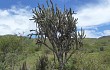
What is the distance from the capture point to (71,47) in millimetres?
23047

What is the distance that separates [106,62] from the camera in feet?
206

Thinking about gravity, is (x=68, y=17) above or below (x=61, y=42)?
above

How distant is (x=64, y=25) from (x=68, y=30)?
1.63 feet

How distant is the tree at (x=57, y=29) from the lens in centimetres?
2230

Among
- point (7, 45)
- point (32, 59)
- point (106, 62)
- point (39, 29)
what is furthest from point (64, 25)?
point (32, 59)

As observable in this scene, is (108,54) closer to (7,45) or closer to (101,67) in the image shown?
(101,67)

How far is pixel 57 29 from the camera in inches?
887

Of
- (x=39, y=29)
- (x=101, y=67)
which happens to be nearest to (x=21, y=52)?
(x=101, y=67)

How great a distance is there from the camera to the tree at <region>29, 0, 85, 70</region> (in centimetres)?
2230

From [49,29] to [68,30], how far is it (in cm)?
149

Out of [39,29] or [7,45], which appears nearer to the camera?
[39,29]

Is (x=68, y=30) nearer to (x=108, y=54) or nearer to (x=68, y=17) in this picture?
(x=68, y=17)

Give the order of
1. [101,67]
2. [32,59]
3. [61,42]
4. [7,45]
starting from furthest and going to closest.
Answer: [32,59]
[7,45]
[101,67]
[61,42]

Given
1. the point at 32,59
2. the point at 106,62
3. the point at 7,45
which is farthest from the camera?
the point at 32,59
